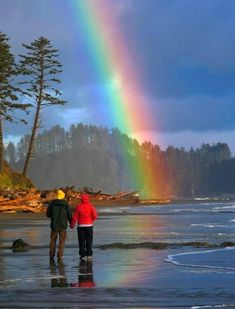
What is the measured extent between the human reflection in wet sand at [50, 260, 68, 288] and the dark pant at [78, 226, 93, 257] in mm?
1017

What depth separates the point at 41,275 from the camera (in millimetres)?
→ 14250

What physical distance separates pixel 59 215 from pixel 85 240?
102 centimetres

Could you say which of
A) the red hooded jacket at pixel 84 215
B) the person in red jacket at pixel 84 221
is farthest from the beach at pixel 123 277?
the red hooded jacket at pixel 84 215

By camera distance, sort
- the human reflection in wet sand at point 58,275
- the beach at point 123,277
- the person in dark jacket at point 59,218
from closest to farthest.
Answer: the beach at point 123,277, the human reflection in wet sand at point 58,275, the person in dark jacket at point 59,218

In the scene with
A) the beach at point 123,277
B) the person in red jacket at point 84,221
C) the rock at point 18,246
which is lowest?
the beach at point 123,277

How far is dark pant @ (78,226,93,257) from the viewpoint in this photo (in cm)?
1778

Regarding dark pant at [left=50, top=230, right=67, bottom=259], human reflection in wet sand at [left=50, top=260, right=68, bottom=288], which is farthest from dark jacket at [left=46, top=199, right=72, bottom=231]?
human reflection in wet sand at [left=50, top=260, right=68, bottom=288]

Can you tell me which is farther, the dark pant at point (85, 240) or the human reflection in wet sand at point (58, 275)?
the dark pant at point (85, 240)

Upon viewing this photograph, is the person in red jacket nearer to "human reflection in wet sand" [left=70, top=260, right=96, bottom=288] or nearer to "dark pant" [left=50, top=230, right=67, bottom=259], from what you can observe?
"dark pant" [left=50, top=230, right=67, bottom=259]

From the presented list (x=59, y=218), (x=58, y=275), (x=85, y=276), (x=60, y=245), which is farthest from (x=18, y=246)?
(x=85, y=276)

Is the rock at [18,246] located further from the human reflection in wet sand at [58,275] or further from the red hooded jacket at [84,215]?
the human reflection in wet sand at [58,275]

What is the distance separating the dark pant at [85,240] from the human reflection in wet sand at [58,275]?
102 centimetres

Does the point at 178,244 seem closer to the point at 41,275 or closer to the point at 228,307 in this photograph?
the point at 41,275

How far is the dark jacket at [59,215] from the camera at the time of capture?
18266mm
